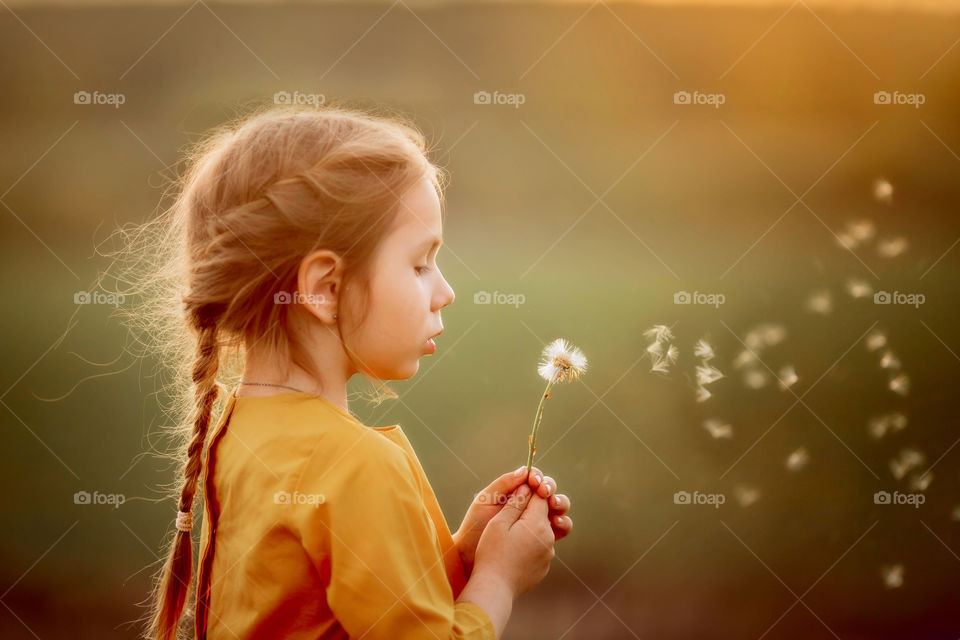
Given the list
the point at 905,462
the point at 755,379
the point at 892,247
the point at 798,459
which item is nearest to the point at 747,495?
the point at 798,459

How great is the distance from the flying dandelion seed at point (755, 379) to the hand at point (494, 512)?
1.00m

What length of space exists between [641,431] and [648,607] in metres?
0.40

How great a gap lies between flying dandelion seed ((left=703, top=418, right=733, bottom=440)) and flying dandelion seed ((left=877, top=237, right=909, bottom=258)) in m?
0.52

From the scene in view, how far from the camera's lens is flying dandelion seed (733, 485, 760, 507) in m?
1.72

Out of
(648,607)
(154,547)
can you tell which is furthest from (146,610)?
(648,607)

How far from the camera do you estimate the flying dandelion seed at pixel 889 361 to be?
5.69ft

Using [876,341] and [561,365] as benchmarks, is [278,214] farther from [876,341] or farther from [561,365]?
[876,341]

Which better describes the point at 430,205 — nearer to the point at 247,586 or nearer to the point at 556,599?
the point at 247,586

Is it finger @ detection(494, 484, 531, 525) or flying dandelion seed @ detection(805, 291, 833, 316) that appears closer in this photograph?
finger @ detection(494, 484, 531, 525)

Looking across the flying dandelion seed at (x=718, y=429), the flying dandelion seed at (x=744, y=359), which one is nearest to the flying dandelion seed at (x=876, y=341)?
the flying dandelion seed at (x=744, y=359)

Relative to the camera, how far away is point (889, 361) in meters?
1.74

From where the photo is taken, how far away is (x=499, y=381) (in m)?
1.77

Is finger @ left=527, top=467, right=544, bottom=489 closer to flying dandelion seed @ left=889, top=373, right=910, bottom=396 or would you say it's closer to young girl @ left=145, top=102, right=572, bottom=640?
young girl @ left=145, top=102, right=572, bottom=640

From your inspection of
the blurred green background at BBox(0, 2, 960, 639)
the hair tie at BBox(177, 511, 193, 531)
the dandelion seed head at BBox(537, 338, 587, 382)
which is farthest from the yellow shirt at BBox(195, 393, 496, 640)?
the blurred green background at BBox(0, 2, 960, 639)
